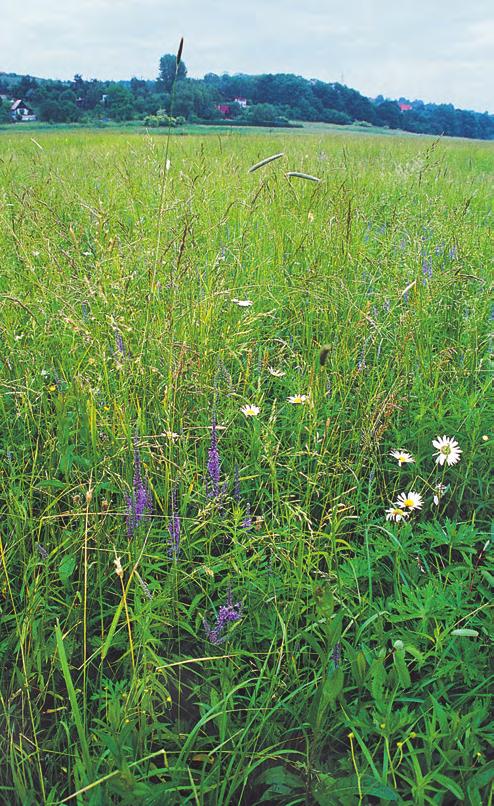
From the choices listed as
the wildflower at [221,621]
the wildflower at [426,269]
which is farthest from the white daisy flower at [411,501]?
the wildflower at [426,269]

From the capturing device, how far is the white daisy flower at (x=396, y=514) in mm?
1531

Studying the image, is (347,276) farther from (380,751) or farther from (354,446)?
(380,751)

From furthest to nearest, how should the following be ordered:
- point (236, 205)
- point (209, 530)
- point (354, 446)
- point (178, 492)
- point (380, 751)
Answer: point (236, 205) → point (354, 446) → point (178, 492) → point (209, 530) → point (380, 751)

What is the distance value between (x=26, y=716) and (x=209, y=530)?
586 mm

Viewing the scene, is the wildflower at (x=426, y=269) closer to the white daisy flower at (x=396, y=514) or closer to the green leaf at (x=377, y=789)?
the white daisy flower at (x=396, y=514)

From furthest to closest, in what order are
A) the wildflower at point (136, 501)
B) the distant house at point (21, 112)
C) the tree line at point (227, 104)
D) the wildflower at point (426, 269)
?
the distant house at point (21, 112) → the tree line at point (227, 104) → the wildflower at point (426, 269) → the wildflower at point (136, 501)

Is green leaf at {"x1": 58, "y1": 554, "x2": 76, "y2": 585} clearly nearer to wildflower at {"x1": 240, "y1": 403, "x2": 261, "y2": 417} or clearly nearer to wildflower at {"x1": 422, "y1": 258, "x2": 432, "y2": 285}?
wildflower at {"x1": 240, "y1": 403, "x2": 261, "y2": 417}

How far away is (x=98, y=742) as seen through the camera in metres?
1.05

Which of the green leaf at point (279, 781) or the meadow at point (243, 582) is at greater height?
the meadow at point (243, 582)

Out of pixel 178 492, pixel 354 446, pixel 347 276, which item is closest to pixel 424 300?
pixel 347 276

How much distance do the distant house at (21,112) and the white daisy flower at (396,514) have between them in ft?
96.4

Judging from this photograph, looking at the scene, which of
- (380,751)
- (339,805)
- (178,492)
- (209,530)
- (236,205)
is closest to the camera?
(339,805)

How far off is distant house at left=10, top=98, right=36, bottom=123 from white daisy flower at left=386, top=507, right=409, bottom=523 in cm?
2939

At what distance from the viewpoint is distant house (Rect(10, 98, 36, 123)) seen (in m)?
26.4
